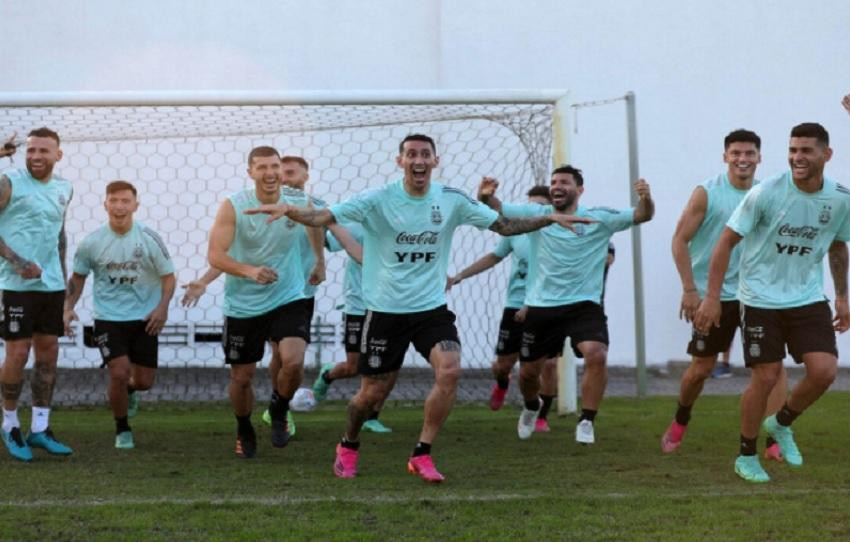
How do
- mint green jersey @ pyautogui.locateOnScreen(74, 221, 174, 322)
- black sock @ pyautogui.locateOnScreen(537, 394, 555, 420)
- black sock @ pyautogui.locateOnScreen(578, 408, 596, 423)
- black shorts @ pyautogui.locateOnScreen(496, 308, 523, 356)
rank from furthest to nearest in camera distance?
black shorts @ pyautogui.locateOnScreen(496, 308, 523, 356)
black sock @ pyautogui.locateOnScreen(537, 394, 555, 420)
mint green jersey @ pyautogui.locateOnScreen(74, 221, 174, 322)
black sock @ pyautogui.locateOnScreen(578, 408, 596, 423)

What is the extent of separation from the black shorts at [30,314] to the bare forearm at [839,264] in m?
5.05

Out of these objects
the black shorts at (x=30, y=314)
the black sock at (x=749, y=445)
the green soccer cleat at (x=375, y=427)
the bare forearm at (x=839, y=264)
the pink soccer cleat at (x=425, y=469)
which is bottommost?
the green soccer cleat at (x=375, y=427)

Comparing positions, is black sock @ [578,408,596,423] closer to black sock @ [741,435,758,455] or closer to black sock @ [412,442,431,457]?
black sock @ [741,435,758,455]

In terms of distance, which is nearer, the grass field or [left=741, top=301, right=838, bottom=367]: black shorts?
the grass field

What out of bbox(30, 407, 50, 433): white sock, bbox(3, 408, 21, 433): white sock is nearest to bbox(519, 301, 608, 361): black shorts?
bbox(30, 407, 50, 433): white sock

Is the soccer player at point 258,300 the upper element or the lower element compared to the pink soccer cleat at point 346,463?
upper

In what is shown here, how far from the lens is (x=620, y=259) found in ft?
59.0

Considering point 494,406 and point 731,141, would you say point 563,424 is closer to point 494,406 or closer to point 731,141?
point 494,406

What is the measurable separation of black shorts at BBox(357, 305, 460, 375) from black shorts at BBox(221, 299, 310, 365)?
126 centimetres

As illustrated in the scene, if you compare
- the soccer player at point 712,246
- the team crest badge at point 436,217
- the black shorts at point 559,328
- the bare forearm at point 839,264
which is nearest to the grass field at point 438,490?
the soccer player at point 712,246

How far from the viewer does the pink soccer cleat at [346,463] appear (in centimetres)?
839

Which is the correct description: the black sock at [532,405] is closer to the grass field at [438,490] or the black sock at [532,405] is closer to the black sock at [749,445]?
the grass field at [438,490]

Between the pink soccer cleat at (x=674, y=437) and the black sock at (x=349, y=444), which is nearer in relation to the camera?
the black sock at (x=349, y=444)

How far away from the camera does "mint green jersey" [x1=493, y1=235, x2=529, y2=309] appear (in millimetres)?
11969
